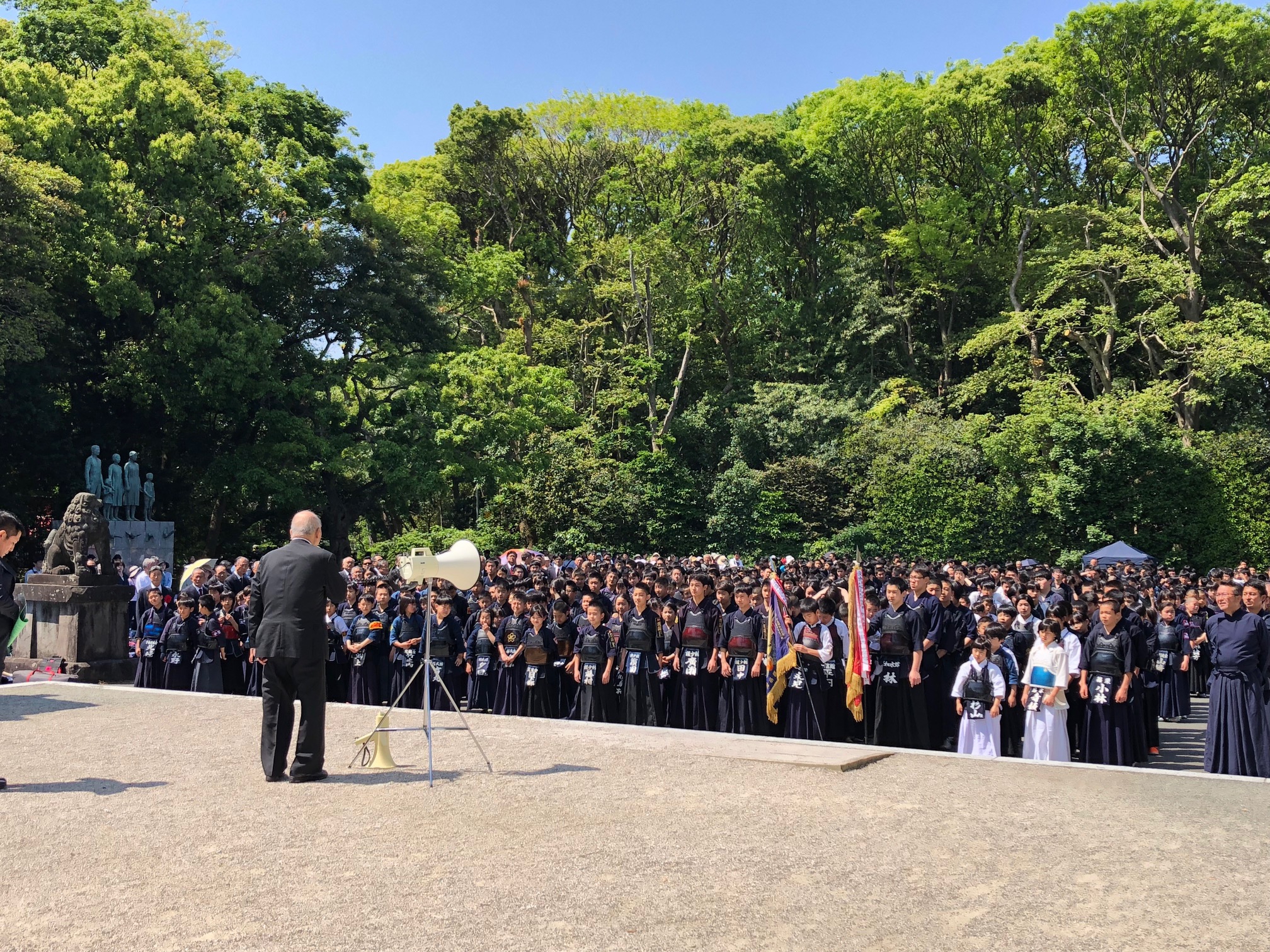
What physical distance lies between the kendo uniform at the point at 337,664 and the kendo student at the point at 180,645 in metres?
1.59

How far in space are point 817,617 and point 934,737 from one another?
1767mm

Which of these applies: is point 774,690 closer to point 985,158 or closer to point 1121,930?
point 1121,930

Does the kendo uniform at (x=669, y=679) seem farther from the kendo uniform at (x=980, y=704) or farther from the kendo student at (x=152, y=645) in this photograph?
the kendo student at (x=152, y=645)

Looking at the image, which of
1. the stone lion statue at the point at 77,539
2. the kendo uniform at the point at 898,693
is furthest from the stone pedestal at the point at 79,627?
the kendo uniform at the point at 898,693

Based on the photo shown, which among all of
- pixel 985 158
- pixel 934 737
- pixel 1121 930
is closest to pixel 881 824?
pixel 1121 930

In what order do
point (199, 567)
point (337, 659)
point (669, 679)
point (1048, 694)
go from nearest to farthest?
point (1048, 694) < point (669, 679) < point (337, 659) < point (199, 567)

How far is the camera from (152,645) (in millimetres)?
13570

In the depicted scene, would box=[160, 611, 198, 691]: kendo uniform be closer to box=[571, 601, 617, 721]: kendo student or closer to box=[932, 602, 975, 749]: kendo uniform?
box=[571, 601, 617, 721]: kendo student

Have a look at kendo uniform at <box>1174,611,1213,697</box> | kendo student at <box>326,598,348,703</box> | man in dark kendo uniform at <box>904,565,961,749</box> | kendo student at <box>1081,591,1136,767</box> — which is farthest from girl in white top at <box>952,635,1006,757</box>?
kendo student at <box>326,598,348,703</box>

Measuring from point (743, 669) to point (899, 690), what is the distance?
5.04 ft

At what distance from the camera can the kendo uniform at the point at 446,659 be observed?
12.4m

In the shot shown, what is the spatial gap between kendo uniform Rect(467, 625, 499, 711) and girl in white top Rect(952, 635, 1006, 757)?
16.5 ft

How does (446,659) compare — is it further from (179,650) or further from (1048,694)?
(1048,694)

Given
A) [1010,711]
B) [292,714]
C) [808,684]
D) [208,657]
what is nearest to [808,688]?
[808,684]
